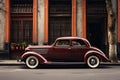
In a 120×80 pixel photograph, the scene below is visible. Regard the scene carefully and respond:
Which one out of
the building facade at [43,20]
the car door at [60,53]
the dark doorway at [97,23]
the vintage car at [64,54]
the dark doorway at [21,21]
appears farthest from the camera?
the dark doorway at [21,21]

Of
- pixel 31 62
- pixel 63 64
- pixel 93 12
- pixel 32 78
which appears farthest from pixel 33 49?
pixel 93 12

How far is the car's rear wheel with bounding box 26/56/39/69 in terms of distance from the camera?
2127 cm

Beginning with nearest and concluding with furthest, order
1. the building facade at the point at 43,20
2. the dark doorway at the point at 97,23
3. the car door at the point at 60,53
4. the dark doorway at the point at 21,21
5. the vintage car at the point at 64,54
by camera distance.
Result: the vintage car at the point at 64,54, the car door at the point at 60,53, the building facade at the point at 43,20, the dark doorway at the point at 97,23, the dark doorway at the point at 21,21

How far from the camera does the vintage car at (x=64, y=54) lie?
21.2m

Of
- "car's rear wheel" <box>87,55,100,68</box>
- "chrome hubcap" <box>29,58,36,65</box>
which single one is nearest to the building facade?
"chrome hubcap" <box>29,58,36,65</box>

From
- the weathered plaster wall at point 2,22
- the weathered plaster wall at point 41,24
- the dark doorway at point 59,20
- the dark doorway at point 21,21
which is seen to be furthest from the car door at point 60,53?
the weathered plaster wall at point 2,22

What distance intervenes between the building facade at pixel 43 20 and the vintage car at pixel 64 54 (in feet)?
20.5

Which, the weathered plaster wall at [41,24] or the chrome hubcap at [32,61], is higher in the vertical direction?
the weathered plaster wall at [41,24]

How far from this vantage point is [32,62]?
69.9 feet

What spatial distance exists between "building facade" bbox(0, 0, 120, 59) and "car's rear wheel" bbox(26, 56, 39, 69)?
6.30 metres

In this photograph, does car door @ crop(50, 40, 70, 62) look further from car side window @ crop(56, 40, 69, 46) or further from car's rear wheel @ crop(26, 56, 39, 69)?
car's rear wheel @ crop(26, 56, 39, 69)

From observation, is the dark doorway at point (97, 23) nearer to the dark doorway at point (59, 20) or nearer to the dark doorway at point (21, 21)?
the dark doorway at point (59, 20)

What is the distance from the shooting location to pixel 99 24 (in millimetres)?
28984

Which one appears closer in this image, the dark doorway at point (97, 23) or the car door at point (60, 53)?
the car door at point (60, 53)
